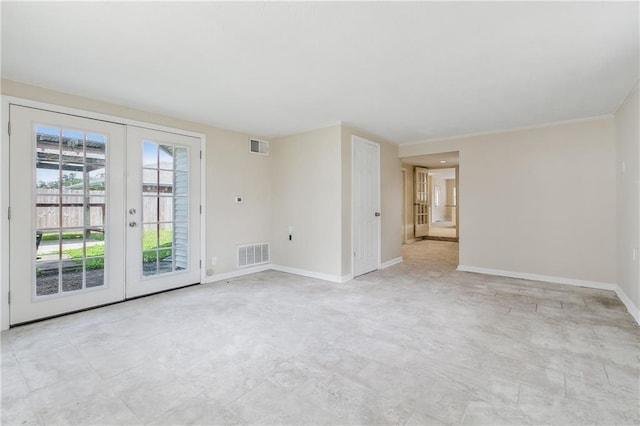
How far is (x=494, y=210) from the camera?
5027 mm

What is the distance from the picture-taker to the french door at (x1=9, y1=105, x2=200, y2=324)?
300 centimetres

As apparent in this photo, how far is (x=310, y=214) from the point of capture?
194 inches

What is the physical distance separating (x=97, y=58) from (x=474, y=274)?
18.3 feet

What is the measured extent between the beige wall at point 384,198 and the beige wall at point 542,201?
1.10 m

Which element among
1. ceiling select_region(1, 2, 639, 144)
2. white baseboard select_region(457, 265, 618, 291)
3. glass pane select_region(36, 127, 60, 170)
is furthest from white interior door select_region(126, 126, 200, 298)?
white baseboard select_region(457, 265, 618, 291)

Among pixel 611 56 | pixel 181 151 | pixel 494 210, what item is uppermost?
pixel 611 56

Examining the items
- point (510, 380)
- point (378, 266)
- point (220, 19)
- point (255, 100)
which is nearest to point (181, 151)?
point (255, 100)

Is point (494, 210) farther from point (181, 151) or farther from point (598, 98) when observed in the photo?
point (181, 151)

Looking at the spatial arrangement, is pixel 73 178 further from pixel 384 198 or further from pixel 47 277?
pixel 384 198

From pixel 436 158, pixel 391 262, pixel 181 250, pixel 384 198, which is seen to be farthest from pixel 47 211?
pixel 436 158

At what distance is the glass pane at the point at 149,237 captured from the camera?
3869mm

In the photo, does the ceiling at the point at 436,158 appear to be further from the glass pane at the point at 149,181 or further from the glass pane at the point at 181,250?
the glass pane at the point at 149,181

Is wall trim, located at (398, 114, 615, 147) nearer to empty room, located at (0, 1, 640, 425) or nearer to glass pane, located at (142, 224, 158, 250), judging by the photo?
empty room, located at (0, 1, 640, 425)

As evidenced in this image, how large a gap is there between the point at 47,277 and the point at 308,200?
332 centimetres
